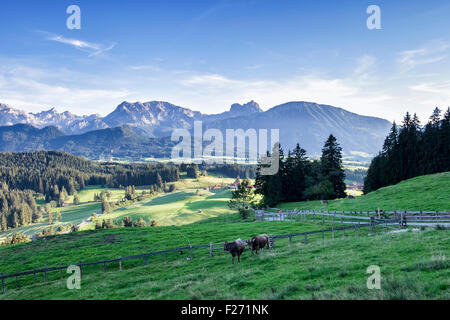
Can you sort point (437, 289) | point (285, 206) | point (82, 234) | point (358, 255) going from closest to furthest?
point (437, 289) < point (358, 255) < point (82, 234) < point (285, 206)

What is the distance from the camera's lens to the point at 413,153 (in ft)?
233

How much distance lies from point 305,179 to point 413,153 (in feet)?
92.6

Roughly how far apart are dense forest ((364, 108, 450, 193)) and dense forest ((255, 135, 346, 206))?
1190 centimetres

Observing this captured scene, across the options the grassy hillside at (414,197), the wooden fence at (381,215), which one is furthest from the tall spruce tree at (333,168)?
the wooden fence at (381,215)

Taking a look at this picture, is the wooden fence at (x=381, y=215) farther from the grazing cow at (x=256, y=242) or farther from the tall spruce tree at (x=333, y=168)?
the tall spruce tree at (x=333, y=168)

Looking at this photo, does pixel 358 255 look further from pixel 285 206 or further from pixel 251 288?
pixel 285 206

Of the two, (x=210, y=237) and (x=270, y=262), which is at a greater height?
(x=270, y=262)

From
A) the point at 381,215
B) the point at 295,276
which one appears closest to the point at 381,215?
the point at 381,215

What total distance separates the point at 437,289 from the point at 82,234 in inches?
2149

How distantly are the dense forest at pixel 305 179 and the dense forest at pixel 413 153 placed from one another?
469 inches

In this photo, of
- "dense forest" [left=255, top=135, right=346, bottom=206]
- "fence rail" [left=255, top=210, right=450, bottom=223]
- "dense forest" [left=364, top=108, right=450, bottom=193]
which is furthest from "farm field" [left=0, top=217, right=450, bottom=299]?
"dense forest" [left=364, top=108, right=450, bottom=193]

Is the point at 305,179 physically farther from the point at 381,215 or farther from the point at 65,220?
the point at 65,220

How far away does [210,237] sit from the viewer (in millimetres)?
39469
